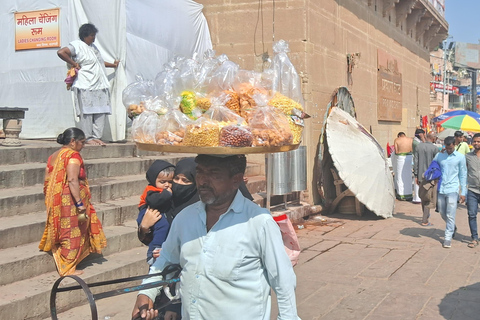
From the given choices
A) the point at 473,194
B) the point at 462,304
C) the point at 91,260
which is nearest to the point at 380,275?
the point at 462,304

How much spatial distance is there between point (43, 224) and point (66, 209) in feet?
1.52

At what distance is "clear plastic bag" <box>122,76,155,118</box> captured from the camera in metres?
3.03

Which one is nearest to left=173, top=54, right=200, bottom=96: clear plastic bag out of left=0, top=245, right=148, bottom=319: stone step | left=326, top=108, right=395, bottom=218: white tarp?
left=0, top=245, right=148, bottom=319: stone step

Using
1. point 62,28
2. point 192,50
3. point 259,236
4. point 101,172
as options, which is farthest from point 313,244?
point 259,236

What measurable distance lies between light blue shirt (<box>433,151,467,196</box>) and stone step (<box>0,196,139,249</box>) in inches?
175

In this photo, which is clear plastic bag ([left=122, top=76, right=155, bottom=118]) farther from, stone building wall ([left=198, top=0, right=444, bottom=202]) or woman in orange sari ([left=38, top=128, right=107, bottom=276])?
stone building wall ([left=198, top=0, right=444, bottom=202])

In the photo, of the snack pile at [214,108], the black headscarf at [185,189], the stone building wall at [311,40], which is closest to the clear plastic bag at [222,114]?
the snack pile at [214,108]

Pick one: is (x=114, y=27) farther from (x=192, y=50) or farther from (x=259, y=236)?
(x=259, y=236)

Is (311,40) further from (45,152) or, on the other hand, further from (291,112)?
(291,112)

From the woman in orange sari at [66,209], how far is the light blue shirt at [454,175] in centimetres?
515

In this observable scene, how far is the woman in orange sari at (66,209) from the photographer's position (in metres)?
5.05

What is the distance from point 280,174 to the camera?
29.1ft

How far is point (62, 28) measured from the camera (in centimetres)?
846

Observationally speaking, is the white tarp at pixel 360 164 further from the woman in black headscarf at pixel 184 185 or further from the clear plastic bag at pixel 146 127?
the clear plastic bag at pixel 146 127
